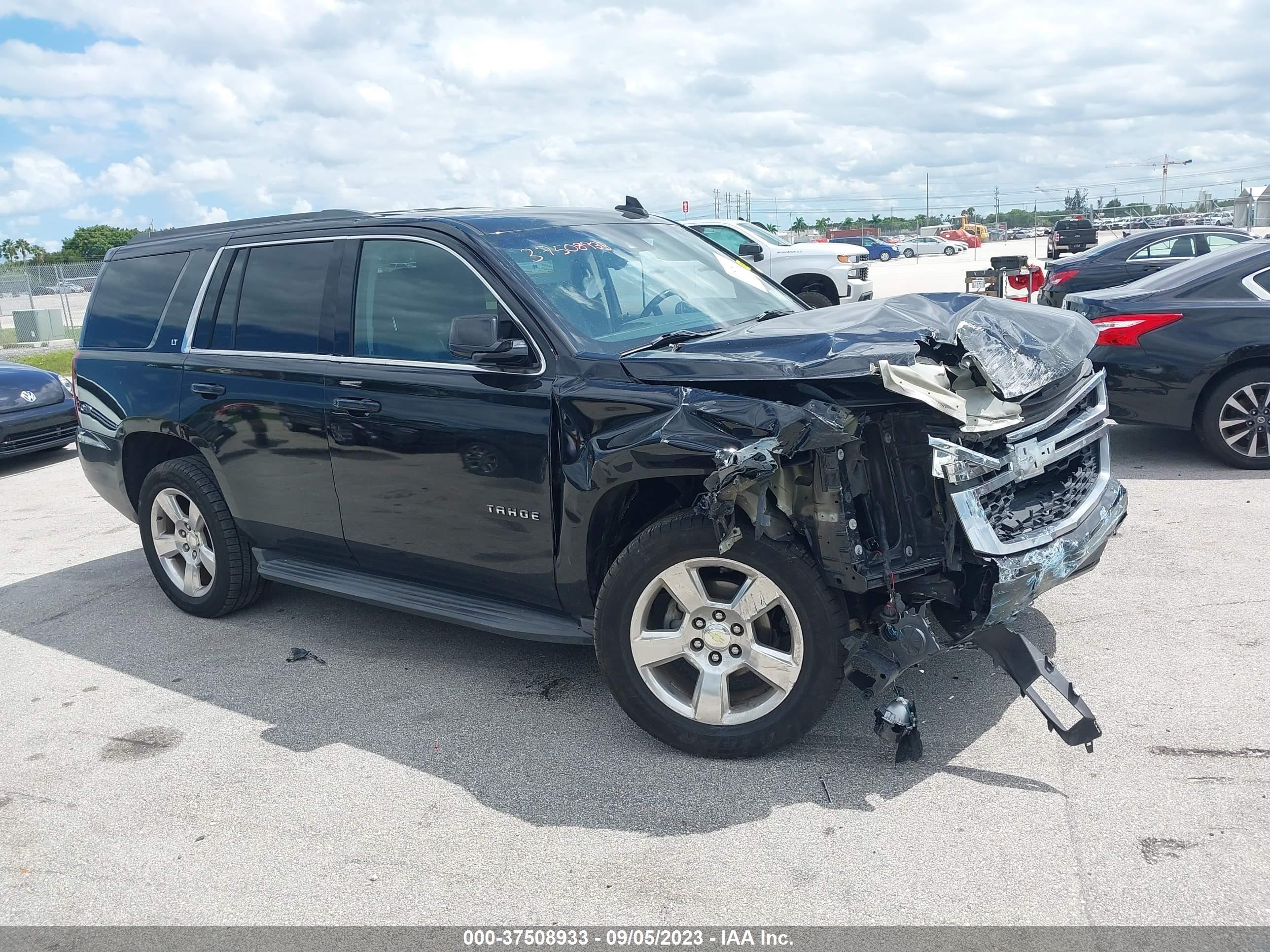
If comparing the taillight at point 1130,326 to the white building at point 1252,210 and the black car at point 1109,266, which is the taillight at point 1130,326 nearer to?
the black car at point 1109,266

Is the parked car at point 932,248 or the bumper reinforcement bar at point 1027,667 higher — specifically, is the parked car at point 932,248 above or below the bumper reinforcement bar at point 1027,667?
below

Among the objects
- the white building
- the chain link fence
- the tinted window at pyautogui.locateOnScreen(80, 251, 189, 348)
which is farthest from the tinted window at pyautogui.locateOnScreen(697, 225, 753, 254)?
the white building

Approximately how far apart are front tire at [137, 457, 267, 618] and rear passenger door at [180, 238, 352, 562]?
16 centimetres

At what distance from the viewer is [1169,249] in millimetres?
17391

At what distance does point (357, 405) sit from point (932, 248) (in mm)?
64405

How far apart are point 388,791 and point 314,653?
1.55m

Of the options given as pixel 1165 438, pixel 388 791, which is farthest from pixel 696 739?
Result: pixel 1165 438

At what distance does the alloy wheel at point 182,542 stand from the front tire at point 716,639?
9.03ft

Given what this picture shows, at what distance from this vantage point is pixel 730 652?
3.77m

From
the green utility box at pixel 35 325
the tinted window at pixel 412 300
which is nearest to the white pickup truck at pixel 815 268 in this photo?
the tinted window at pixel 412 300

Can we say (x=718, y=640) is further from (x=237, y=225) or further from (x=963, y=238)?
(x=963, y=238)

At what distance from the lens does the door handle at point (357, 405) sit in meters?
4.56

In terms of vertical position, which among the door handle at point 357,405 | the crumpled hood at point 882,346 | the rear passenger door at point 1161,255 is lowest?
the rear passenger door at point 1161,255

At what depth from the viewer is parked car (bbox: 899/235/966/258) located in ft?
204
